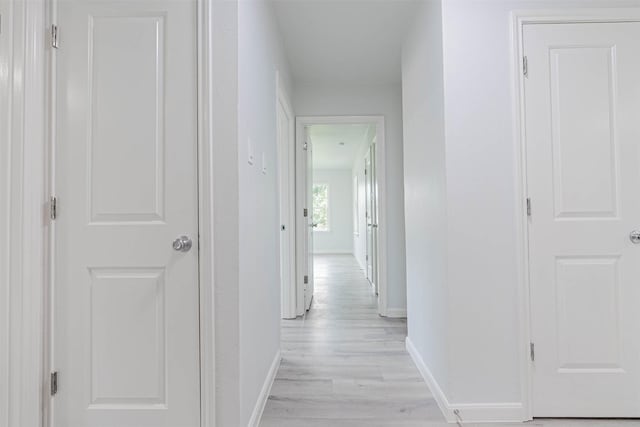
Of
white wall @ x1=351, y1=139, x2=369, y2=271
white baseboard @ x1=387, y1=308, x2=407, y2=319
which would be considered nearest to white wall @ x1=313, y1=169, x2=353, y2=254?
white wall @ x1=351, y1=139, x2=369, y2=271

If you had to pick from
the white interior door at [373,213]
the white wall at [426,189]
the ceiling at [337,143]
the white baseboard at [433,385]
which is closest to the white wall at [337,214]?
the ceiling at [337,143]

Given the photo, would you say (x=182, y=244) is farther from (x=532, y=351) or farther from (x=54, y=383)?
(x=532, y=351)

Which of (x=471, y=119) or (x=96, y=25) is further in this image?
(x=471, y=119)

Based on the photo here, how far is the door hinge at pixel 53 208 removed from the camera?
1.41 meters

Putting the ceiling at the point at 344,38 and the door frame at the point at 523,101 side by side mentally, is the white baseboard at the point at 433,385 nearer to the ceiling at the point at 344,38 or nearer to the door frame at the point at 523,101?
the door frame at the point at 523,101

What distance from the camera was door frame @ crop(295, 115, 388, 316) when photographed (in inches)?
136

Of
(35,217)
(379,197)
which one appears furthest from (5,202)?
(379,197)

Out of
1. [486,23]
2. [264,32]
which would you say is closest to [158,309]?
[264,32]

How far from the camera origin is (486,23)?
1688 millimetres

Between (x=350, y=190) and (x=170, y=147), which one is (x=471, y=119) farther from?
(x=350, y=190)

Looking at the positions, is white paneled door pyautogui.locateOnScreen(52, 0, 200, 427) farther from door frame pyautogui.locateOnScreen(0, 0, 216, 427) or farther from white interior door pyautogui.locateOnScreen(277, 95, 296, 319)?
white interior door pyautogui.locateOnScreen(277, 95, 296, 319)

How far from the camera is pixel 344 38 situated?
2709mm

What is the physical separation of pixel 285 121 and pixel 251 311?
2034mm

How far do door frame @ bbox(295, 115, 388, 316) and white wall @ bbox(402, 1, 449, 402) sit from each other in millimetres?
933
